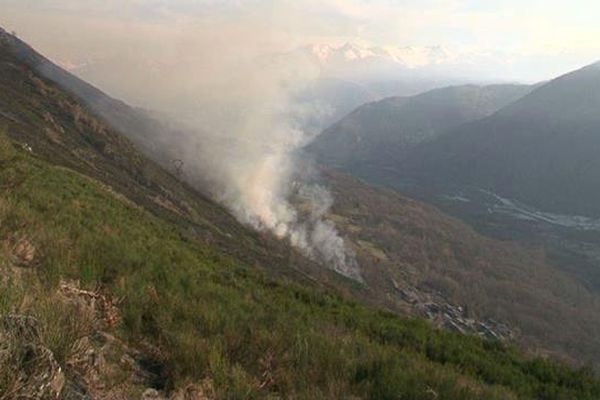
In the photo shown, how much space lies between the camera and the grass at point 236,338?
6.97 m

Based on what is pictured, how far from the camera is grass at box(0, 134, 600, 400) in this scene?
6.97 m

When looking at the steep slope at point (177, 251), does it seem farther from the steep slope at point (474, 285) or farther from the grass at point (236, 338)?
the steep slope at point (474, 285)

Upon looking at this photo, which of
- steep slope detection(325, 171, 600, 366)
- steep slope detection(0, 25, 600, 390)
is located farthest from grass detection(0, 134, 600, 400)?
steep slope detection(325, 171, 600, 366)

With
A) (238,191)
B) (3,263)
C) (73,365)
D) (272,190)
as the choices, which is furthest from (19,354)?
(272,190)

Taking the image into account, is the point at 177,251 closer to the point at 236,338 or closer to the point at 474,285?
the point at 236,338

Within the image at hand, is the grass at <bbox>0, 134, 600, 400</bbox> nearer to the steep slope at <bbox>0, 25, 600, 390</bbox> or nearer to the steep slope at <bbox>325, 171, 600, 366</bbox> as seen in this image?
the steep slope at <bbox>0, 25, 600, 390</bbox>

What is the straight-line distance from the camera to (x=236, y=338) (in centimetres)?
847

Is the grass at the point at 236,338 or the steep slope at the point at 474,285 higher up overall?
the grass at the point at 236,338

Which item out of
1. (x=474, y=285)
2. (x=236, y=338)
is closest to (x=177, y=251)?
(x=236, y=338)

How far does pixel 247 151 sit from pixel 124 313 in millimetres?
182198

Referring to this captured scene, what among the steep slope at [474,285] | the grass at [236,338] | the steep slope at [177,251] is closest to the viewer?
the grass at [236,338]

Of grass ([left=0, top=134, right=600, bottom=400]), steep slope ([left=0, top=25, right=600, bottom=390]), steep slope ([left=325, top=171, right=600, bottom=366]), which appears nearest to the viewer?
grass ([left=0, top=134, right=600, bottom=400])

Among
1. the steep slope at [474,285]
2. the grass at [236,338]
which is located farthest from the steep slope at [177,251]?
the steep slope at [474,285]

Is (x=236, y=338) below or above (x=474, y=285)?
above
